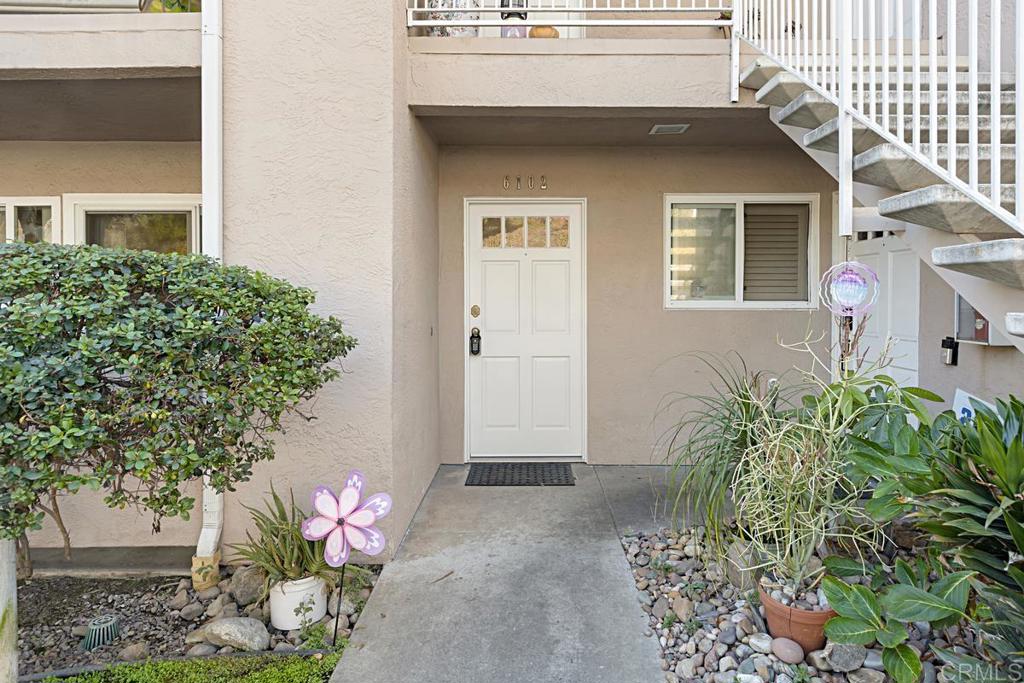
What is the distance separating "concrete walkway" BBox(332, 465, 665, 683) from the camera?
238 centimetres

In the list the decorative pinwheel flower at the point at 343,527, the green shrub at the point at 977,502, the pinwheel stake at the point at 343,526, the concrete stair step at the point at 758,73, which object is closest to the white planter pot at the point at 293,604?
the pinwheel stake at the point at 343,526

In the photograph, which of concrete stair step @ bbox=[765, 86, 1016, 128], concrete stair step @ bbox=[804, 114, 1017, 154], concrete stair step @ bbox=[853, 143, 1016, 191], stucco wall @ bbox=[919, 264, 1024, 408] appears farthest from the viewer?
stucco wall @ bbox=[919, 264, 1024, 408]

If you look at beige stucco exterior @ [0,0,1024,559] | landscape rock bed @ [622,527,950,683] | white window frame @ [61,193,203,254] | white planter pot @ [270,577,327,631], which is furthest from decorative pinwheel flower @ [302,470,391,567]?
white window frame @ [61,193,203,254]

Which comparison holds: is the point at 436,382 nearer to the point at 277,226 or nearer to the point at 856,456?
the point at 277,226

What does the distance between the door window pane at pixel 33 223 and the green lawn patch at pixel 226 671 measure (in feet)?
11.7

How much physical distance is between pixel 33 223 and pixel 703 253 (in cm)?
534

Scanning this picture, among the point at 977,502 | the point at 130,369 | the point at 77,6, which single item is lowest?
the point at 977,502

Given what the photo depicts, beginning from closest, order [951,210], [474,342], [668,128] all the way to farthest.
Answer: [951,210] → [668,128] → [474,342]

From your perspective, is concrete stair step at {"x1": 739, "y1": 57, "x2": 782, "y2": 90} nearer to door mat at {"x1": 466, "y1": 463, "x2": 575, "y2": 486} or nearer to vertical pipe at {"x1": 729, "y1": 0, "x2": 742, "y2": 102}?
vertical pipe at {"x1": 729, "y1": 0, "x2": 742, "y2": 102}

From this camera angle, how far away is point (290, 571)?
9.23 ft

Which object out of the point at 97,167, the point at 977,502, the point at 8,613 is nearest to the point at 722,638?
the point at 977,502

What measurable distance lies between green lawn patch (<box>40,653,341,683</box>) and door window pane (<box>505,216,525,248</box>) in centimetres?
340

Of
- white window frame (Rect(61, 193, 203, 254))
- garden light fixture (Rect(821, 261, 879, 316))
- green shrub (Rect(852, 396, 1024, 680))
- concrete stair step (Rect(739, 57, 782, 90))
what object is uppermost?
concrete stair step (Rect(739, 57, 782, 90))

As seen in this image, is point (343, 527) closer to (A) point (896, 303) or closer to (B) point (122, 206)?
(B) point (122, 206)
